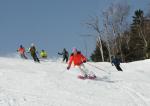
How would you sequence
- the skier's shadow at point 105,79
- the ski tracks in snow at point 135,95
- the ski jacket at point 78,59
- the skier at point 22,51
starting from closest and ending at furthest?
the ski tracks in snow at point 135,95, the ski jacket at point 78,59, the skier's shadow at point 105,79, the skier at point 22,51

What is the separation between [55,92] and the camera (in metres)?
21.5

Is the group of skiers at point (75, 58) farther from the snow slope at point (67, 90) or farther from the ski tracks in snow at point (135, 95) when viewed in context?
the ski tracks in snow at point (135, 95)

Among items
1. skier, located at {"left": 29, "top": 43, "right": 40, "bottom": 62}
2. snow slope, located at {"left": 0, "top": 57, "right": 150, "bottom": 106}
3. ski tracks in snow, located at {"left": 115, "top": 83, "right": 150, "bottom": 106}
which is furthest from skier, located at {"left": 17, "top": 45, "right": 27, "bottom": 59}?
ski tracks in snow, located at {"left": 115, "top": 83, "right": 150, "bottom": 106}

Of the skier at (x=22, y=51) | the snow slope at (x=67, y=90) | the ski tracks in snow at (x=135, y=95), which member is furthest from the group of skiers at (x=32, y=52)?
the ski tracks in snow at (x=135, y=95)

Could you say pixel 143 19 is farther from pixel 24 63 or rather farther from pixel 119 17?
pixel 24 63

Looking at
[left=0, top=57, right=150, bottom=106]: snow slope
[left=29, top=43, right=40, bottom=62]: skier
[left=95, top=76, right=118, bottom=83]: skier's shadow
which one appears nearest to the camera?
[left=0, top=57, right=150, bottom=106]: snow slope

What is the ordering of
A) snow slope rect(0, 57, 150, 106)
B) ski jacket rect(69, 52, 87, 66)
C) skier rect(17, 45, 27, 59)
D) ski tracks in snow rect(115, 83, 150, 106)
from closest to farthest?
snow slope rect(0, 57, 150, 106) < ski tracks in snow rect(115, 83, 150, 106) < ski jacket rect(69, 52, 87, 66) < skier rect(17, 45, 27, 59)

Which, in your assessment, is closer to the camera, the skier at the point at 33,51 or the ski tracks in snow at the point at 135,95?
the ski tracks in snow at the point at 135,95

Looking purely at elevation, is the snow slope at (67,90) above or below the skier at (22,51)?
below

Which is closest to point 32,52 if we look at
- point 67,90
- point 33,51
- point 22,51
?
point 33,51

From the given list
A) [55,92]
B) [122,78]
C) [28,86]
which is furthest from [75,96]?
[122,78]

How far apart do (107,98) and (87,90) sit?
174 cm

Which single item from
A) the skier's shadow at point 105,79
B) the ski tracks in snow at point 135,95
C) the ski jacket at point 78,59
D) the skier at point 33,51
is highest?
the skier at point 33,51

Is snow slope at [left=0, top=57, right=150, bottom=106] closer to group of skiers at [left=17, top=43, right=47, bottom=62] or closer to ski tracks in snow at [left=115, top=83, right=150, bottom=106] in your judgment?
ski tracks in snow at [left=115, top=83, right=150, bottom=106]
